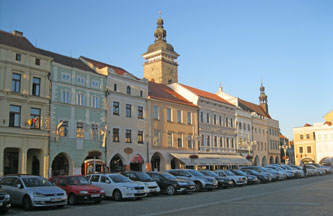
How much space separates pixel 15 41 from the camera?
110ft

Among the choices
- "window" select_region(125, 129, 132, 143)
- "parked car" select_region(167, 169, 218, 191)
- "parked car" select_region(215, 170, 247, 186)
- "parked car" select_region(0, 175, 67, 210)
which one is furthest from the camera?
"window" select_region(125, 129, 132, 143)

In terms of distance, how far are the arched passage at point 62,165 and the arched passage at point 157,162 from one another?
12430mm

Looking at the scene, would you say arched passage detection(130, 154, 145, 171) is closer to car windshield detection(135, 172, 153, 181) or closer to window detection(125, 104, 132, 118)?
window detection(125, 104, 132, 118)

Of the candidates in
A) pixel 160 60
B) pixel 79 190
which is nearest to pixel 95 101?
pixel 79 190

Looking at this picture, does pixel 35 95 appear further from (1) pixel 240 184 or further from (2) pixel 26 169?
(1) pixel 240 184

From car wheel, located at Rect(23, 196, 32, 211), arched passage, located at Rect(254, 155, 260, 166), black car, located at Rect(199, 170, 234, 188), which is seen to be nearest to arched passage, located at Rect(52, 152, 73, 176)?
black car, located at Rect(199, 170, 234, 188)

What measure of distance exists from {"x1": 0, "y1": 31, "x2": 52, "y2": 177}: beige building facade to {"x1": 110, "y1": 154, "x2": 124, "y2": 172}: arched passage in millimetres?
8900

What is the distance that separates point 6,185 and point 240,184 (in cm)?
1982

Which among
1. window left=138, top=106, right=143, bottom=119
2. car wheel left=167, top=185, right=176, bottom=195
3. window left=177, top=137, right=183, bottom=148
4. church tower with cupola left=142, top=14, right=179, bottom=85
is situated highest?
church tower with cupola left=142, top=14, right=179, bottom=85

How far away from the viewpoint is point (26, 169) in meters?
32.3

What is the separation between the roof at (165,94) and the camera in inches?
1854

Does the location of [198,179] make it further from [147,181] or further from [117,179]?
[117,179]


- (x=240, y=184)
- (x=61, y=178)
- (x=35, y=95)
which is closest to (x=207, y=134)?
(x=240, y=184)

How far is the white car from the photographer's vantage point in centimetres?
2097
